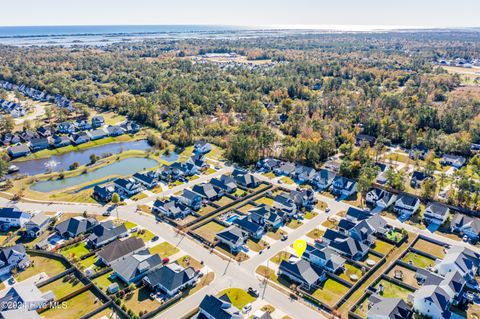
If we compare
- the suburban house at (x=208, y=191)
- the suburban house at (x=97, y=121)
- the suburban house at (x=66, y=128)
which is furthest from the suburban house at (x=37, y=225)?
the suburban house at (x=97, y=121)

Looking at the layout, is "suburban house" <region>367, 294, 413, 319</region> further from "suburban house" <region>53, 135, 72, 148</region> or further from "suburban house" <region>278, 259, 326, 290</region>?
"suburban house" <region>53, 135, 72, 148</region>

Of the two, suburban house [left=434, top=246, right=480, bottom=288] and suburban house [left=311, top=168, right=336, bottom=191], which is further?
suburban house [left=311, top=168, right=336, bottom=191]

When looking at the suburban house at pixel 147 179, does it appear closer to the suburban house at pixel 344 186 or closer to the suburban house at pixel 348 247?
the suburban house at pixel 344 186

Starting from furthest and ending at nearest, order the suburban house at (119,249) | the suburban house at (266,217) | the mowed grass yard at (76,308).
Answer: the suburban house at (266,217) → the suburban house at (119,249) → the mowed grass yard at (76,308)

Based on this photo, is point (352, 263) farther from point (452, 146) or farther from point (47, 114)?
point (47, 114)

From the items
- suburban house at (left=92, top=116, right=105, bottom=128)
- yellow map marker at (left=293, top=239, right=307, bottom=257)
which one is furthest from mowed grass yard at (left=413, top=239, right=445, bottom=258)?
suburban house at (left=92, top=116, right=105, bottom=128)

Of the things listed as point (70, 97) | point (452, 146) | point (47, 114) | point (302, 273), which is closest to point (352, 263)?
point (302, 273)
